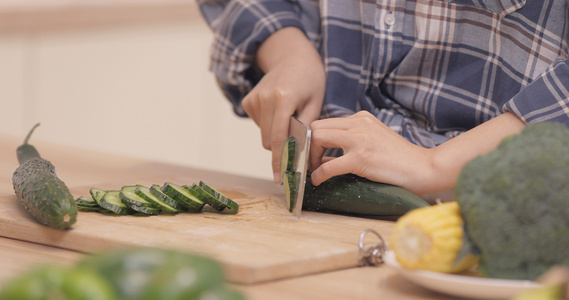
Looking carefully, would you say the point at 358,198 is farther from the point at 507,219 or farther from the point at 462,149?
the point at 507,219

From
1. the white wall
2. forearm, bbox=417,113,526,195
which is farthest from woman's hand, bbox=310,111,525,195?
the white wall

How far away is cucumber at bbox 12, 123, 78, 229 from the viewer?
4.46 ft

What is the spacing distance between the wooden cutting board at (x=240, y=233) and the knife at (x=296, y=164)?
4 centimetres

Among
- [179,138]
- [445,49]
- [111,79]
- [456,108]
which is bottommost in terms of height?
[179,138]

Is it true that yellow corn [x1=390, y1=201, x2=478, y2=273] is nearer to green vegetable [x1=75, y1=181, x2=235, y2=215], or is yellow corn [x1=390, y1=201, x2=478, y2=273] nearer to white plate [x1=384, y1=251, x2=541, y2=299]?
white plate [x1=384, y1=251, x2=541, y2=299]

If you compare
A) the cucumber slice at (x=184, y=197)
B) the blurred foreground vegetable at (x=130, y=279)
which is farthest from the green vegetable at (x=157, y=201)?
the blurred foreground vegetable at (x=130, y=279)

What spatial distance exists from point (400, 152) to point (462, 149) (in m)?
0.12

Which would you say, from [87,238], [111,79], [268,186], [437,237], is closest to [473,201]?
[437,237]

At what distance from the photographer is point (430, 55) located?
1.78 metres

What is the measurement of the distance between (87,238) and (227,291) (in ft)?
2.12

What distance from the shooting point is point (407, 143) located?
1.56 m

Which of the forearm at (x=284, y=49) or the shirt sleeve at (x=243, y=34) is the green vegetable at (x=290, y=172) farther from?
the shirt sleeve at (x=243, y=34)

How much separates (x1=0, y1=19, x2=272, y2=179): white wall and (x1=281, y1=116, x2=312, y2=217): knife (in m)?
2.69

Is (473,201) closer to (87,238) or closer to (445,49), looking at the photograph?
(87,238)
